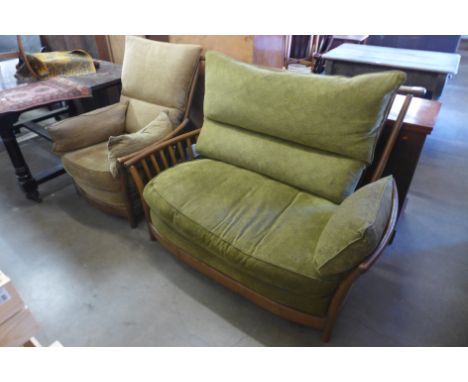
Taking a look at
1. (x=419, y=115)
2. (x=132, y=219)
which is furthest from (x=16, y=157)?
(x=419, y=115)

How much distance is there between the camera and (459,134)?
3139 millimetres

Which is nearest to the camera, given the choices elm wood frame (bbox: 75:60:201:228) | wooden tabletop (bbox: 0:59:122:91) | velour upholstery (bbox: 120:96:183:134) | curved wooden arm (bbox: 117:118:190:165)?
curved wooden arm (bbox: 117:118:190:165)

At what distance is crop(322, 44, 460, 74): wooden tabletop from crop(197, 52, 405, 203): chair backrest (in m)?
1.58

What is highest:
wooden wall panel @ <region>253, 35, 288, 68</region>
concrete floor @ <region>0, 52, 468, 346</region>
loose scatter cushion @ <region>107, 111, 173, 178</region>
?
wooden wall panel @ <region>253, 35, 288, 68</region>

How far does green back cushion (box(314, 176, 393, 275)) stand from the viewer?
1.01 meters

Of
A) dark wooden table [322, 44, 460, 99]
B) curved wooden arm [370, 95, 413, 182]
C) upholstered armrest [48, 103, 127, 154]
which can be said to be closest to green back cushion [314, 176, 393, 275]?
curved wooden arm [370, 95, 413, 182]

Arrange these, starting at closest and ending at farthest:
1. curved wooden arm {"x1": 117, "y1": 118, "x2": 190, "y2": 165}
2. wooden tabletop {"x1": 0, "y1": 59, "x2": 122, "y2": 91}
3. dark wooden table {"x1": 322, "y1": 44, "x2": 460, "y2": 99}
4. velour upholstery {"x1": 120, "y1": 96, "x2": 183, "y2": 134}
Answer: curved wooden arm {"x1": 117, "y1": 118, "x2": 190, "y2": 165}, velour upholstery {"x1": 120, "y1": 96, "x2": 183, "y2": 134}, wooden tabletop {"x1": 0, "y1": 59, "x2": 122, "y2": 91}, dark wooden table {"x1": 322, "y1": 44, "x2": 460, "y2": 99}

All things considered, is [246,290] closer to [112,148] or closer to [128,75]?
[112,148]

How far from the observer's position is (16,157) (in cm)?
208

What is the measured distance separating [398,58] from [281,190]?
84.1 inches

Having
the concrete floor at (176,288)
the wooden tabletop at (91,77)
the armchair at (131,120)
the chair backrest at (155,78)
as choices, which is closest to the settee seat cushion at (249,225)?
the concrete floor at (176,288)

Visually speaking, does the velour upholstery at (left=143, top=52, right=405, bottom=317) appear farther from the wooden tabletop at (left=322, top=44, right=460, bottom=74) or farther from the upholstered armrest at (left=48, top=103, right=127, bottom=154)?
the wooden tabletop at (left=322, top=44, right=460, bottom=74)
